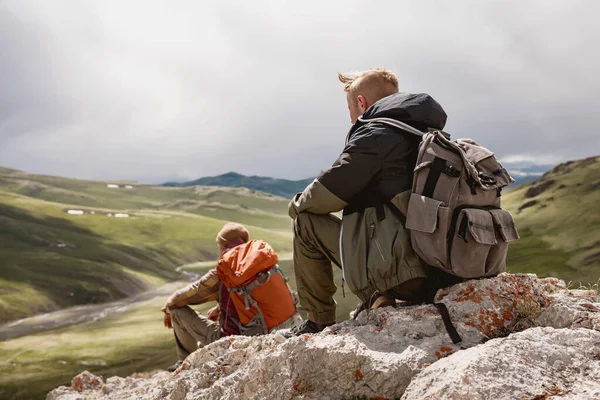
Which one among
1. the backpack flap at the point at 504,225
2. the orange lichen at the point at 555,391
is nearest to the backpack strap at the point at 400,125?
the backpack flap at the point at 504,225

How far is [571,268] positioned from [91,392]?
258 ft

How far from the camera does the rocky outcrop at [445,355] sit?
204 inches

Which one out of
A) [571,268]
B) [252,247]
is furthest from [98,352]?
[571,268]

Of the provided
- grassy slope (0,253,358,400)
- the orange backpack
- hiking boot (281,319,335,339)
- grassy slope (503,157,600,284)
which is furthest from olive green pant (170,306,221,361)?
grassy slope (503,157,600,284)

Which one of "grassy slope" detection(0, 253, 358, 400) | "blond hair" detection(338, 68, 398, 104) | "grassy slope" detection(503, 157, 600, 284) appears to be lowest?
"grassy slope" detection(0, 253, 358, 400)

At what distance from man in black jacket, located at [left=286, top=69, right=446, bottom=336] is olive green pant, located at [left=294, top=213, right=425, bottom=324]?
17 mm

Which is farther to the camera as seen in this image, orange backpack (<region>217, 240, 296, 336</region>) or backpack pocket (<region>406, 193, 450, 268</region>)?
orange backpack (<region>217, 240, 296, 336</region>)

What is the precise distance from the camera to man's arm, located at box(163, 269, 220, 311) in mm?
11898

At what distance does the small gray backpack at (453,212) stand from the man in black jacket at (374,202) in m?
0.32

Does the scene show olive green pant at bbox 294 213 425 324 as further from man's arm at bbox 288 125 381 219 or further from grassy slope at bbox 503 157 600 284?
grassy slope at bbox 503 157 600 284

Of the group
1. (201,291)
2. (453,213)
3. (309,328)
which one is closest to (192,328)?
(201,291)

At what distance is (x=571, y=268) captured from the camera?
7538cm

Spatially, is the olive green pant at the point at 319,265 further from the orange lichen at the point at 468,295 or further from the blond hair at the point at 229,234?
the blond hair at the point at 229,234

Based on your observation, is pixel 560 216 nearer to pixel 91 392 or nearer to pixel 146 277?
pixel 146 277
